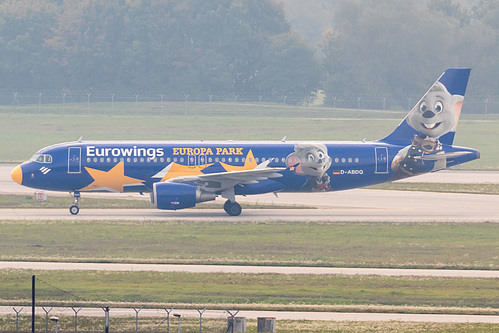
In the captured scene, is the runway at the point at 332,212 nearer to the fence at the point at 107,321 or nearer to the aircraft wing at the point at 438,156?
the aircraft wing at the point at 438,156

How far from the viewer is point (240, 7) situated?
14300 centimetres

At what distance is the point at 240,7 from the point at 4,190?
289 feet

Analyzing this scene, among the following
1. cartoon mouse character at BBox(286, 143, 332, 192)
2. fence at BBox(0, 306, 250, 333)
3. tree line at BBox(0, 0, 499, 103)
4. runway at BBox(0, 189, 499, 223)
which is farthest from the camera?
tree line at BBox(0, 0, 499, 103)

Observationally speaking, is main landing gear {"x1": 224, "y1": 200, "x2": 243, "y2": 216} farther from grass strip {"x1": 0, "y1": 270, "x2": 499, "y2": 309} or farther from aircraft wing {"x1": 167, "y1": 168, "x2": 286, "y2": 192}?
grass strip {"x1": 0, "y1": 270, "x2": 499, "y2": 309}

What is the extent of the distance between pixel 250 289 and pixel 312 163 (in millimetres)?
19927

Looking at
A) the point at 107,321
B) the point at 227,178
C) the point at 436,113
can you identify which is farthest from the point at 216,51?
the point at 107,321

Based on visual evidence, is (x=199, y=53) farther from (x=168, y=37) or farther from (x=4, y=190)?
(x=4, y=190)

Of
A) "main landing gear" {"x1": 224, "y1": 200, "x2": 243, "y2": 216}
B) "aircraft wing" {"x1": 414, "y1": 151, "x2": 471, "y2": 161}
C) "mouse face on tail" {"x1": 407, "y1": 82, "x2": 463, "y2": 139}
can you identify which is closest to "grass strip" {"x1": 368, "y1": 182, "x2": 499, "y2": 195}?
"aircraft wing" {"x1": 414, "y1": 151, "x2": 471, "y2": 161}

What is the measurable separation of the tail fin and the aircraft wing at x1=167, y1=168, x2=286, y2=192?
319 inches

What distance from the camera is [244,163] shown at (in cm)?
4950

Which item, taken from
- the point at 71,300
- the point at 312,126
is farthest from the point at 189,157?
the point at 312,126

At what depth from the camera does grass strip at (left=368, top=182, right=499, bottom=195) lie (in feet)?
203

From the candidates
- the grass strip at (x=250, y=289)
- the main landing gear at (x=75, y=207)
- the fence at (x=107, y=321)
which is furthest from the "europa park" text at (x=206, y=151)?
the fence at (x=107, y=321)

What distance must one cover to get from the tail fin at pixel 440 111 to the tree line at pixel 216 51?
3347 inches
